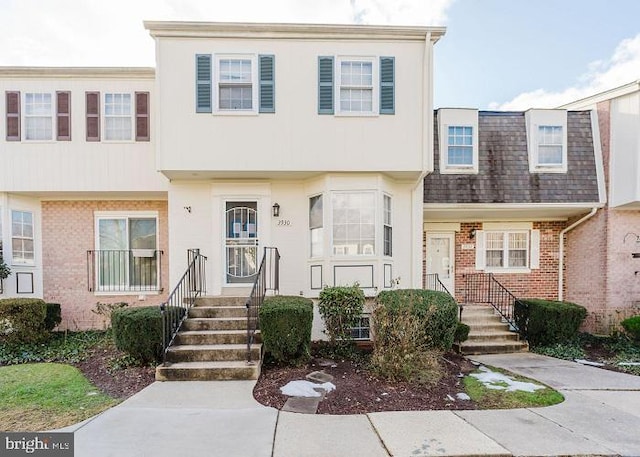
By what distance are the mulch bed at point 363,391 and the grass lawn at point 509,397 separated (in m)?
0.19

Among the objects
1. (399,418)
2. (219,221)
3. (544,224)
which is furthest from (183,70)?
(544,224)

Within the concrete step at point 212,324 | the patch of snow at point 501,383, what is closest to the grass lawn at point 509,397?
the patch of snow at point 501,383

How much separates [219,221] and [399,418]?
5710mm

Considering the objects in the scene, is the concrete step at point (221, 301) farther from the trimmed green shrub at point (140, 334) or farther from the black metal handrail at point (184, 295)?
the trimmed green shrub at point (140, 334)

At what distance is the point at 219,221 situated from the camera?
823 centimetres

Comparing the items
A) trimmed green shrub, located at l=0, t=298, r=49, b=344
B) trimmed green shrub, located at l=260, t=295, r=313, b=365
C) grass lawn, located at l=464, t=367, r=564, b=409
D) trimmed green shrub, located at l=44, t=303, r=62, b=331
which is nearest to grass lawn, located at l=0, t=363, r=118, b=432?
trimmed green shrub, located at l=0, t=298, r=49, b=344

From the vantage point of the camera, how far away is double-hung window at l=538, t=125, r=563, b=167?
955 cm

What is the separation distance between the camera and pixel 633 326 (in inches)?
320

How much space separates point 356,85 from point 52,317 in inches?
358

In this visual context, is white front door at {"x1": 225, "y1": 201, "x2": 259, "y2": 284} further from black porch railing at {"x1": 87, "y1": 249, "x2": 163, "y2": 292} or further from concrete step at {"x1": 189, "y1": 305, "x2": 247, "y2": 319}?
black porch railing at {"x1": 87, "y1": 249, "x2": 163, "y2": 292}

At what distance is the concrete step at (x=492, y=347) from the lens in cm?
773

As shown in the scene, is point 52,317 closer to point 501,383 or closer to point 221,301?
point 221,301

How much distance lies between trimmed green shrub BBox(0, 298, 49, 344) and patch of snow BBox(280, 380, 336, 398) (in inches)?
253

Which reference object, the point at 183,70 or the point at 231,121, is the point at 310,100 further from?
the point at 183,70
